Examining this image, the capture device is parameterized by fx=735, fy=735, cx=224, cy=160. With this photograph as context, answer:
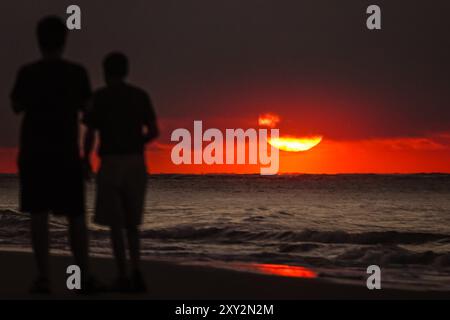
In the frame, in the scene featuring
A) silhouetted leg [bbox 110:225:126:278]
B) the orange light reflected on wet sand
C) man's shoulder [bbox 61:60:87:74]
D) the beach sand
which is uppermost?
man's shoulder [bbox 61:60:87:74]

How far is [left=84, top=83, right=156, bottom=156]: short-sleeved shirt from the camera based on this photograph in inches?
201

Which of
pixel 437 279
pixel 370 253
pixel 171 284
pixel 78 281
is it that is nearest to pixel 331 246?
pixel 370 253

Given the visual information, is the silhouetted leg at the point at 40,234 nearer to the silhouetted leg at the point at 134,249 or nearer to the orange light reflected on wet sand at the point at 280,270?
the silhouetted leg at the point at 134,249

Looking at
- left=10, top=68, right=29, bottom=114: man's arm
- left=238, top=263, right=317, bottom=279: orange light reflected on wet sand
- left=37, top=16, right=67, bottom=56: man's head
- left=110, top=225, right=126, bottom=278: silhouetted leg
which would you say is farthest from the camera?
left=238, top=263, right=317, bottom=279: orange light reflected on wet sand

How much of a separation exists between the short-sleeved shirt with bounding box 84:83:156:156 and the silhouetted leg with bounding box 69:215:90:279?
0.51m

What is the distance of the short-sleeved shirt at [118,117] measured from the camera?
16.7 feet

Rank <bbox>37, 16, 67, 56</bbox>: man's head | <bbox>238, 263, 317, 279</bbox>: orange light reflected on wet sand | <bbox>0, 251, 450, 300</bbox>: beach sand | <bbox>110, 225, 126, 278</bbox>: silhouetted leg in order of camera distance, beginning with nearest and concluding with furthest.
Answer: <bbox>37, 16, 67, 56</bbox>: man's head → <bbox>110, 225, 126, 278</bbox>: silhouetted leg → <bbox>0, 251, 450, 300</bbox>: beach sand → <bbox>238, 263, 317, 279</bbox>: orange light reflected on wet sand

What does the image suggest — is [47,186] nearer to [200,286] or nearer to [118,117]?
[118,117]

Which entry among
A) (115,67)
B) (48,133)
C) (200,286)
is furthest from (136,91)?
(200,286)

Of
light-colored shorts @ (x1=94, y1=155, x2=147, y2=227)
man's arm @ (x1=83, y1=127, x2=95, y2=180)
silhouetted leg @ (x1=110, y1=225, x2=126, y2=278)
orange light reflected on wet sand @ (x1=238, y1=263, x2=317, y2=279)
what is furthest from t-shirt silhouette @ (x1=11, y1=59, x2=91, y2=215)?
orange light reflected on wet sand @ (x1=238, y1=263, x2=317, y2=279)

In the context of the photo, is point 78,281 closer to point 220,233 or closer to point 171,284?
point 171,284

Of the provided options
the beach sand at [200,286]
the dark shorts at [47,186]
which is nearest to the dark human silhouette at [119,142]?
the dark shorts at [47,186]

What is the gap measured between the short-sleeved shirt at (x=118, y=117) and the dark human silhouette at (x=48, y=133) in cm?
22

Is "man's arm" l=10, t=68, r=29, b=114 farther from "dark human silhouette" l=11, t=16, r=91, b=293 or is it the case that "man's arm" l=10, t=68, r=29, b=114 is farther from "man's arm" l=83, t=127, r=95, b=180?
"man's arm" l=83, t=127, r=95, b=180
